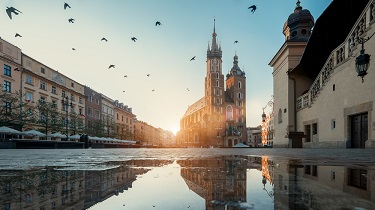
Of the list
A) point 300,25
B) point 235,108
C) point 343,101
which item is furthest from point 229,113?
point 343,101

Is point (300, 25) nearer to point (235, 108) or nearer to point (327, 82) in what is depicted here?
point (327, 82)

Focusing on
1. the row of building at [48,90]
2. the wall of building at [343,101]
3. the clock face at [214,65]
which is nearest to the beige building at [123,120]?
the row of building at [48,90]

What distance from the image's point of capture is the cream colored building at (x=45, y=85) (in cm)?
3341

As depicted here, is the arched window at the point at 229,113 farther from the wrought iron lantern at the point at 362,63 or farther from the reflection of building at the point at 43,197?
the reflection of building at the point at 43,197

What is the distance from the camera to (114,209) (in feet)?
3.41

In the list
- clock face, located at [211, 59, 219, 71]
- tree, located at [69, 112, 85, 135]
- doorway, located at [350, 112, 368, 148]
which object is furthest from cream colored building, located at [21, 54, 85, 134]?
clock face, located at [211, 59, 219, 71]

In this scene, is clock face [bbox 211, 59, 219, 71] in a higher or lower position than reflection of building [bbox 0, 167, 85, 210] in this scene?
higher

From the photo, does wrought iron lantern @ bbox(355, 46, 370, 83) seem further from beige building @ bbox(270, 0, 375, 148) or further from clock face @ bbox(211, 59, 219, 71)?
clock face @ bbox(211, 59, 219, 71)

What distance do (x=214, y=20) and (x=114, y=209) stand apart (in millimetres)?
112035

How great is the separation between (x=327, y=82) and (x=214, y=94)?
70.2m

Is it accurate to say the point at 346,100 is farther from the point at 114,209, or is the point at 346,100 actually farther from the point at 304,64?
the point at 114,209

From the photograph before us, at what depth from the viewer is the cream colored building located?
33.4 meters

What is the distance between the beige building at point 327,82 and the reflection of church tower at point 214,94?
58.5 meters

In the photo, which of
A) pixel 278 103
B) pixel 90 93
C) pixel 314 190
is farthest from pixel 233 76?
pixel 314 190
